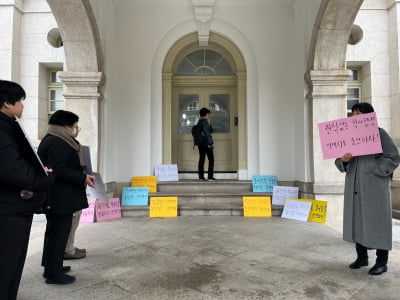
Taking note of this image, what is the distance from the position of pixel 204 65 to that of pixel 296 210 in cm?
409

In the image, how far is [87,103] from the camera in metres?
5.46

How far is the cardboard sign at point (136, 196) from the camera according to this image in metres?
5.71

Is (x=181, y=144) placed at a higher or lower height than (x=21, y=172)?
higher

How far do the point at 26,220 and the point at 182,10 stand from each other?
605cm

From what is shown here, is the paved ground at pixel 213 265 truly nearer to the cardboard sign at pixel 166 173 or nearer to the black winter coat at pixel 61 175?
the black winter coat at pixel 61 175

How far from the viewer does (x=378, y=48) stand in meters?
7.13

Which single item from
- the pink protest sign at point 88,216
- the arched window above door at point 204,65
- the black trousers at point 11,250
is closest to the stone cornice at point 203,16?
the arched window above door at point 204,65

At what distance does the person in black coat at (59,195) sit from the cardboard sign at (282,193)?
3.92 meters

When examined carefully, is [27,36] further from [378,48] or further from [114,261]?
[378,48]

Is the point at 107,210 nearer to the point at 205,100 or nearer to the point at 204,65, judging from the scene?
the point at 205,100

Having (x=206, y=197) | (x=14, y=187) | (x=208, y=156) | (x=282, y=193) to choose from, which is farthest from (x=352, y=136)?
(x=208, y=156)

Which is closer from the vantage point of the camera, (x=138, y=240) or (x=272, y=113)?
(x=138, y=240)

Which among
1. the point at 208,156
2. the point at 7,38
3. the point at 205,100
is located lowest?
the point at 208,156

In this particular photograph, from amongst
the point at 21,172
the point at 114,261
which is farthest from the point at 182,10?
the point at 21,172
